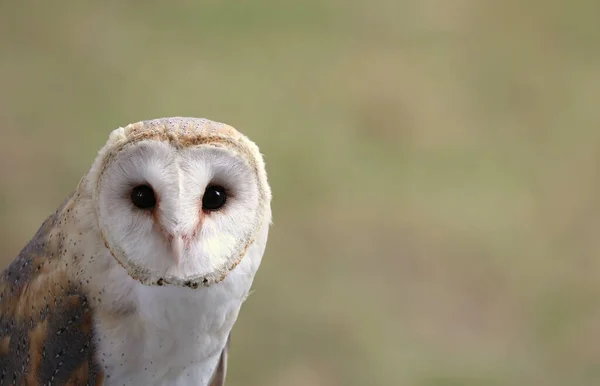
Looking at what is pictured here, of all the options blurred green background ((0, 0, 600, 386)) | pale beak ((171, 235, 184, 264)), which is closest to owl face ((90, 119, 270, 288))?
pale beak ((171, 235, 184, 264))

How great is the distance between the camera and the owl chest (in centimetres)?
92

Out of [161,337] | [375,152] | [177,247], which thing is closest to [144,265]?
[177,247]

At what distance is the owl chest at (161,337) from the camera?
0.92m

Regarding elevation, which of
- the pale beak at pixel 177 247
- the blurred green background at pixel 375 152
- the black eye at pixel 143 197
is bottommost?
the blurred green background at pixel 375 152

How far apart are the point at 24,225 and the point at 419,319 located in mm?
1177

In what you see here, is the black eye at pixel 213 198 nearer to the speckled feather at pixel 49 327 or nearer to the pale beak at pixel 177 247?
the pale beak at pixel 177 247

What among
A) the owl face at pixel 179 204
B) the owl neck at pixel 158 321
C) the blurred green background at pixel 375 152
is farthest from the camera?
the blurred green background at pixel 375 152

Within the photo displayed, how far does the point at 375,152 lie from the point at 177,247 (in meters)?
1.92

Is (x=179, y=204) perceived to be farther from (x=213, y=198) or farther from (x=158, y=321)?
(x=158, y=321)

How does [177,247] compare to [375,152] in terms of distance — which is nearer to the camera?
[177,247]

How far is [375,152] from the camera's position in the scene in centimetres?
263

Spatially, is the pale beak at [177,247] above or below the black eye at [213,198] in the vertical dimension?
below

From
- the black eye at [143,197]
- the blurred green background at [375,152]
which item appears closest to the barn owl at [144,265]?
the black eye at [143,197]

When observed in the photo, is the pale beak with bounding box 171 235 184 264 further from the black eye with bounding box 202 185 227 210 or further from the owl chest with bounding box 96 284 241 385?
the owl chest with bounding box 96 284 241 385
